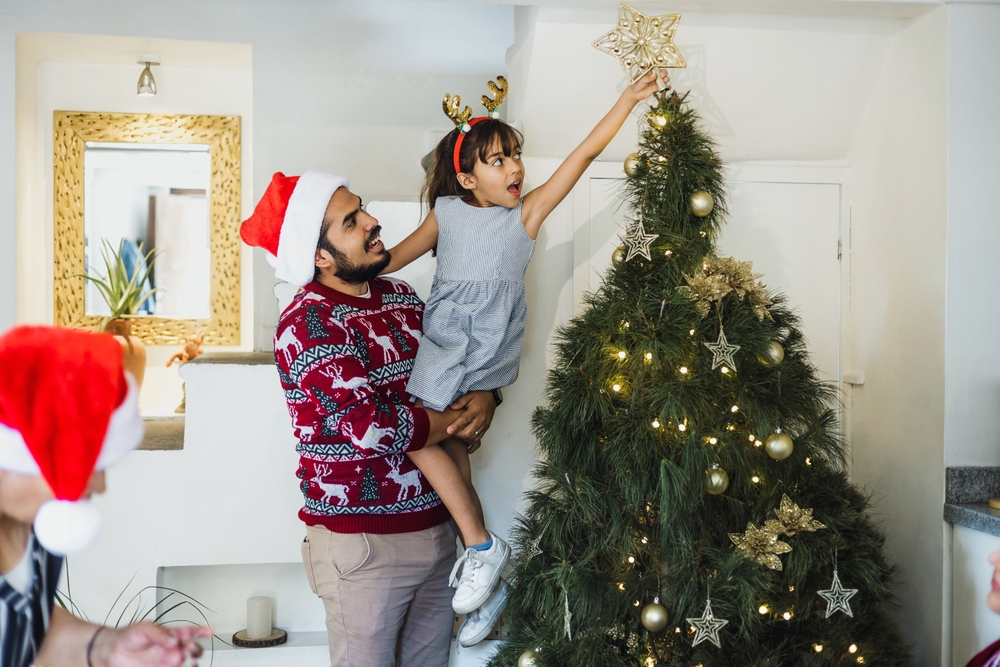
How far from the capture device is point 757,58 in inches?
82.0

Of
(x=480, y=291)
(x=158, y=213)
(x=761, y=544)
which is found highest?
(x=158, y=213)

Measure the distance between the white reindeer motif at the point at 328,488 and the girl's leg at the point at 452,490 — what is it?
16 centimetres

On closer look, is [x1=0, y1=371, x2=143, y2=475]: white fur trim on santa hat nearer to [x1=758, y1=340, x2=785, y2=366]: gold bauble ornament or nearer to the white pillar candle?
[x1=758, y1=340, x2=785, y2=366]: gold bauble ornament

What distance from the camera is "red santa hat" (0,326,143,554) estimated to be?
2.58 feet

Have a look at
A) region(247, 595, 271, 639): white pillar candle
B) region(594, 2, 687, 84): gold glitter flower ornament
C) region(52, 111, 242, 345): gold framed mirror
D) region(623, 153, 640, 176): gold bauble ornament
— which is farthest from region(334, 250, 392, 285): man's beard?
region(52, 111, 242, 345): gold framed mirror

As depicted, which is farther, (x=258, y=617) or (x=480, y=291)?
(x=258, y=617)

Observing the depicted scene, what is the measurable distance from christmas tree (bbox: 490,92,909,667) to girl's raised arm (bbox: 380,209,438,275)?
1.52 ft

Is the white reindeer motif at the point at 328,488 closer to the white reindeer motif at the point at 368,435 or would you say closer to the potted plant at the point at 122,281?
the white reindeer motif at the point at 368,435

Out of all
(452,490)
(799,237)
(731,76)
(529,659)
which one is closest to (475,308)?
(452,490)

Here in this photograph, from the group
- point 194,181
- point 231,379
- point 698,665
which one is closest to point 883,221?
point 698,665

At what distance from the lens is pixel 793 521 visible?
1550 mm

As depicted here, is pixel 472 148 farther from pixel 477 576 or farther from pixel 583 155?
pixel 477 576

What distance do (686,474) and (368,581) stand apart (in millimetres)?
714

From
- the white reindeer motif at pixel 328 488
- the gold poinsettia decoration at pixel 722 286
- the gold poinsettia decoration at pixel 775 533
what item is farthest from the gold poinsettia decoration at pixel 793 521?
the white reindeer motif at pixel 328 488
